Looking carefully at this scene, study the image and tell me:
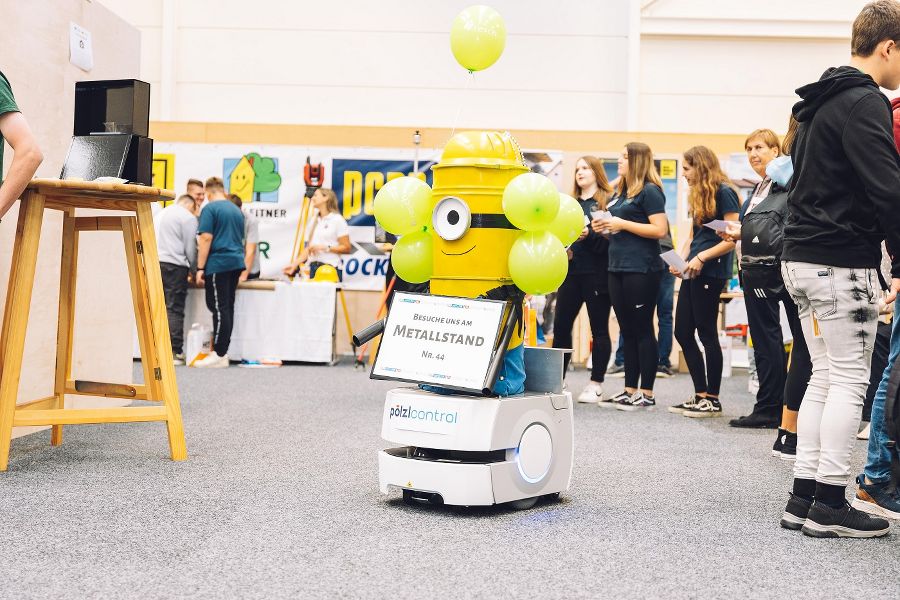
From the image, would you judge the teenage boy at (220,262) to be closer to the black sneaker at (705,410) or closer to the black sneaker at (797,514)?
the black sneaker at (705,410)

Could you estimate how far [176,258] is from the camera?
661 centimetres

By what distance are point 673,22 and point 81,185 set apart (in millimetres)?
6566

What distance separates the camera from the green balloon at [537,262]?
242 cm

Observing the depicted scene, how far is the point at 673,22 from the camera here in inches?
320

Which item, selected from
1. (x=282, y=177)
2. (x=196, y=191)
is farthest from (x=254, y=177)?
(x=196, y=191)

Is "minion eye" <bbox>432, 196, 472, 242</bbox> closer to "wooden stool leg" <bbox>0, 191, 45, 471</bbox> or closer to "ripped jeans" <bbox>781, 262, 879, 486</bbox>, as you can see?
"ripped jeans" <bbox>781, 262, 879, 486</bbox>

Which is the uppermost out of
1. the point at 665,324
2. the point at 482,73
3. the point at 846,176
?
the point at 482,73

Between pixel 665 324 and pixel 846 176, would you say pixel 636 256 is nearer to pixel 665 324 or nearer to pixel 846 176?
pixel 846 176

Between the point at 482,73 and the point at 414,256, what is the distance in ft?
19.5

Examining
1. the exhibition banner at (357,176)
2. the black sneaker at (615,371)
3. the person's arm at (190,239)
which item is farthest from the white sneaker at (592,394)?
the person's arm at (190,239)

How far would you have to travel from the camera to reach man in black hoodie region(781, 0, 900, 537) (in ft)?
7.01

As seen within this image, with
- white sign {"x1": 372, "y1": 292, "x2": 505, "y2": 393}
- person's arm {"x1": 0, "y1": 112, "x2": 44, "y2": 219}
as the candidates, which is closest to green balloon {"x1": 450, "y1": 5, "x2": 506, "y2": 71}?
white sign {"x1": 372, "y1": 292, "x2": 505, "y2": 393}

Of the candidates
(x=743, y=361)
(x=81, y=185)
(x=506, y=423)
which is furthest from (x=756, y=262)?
(x=743, y=361)

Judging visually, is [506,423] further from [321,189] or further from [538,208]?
[321,189]
